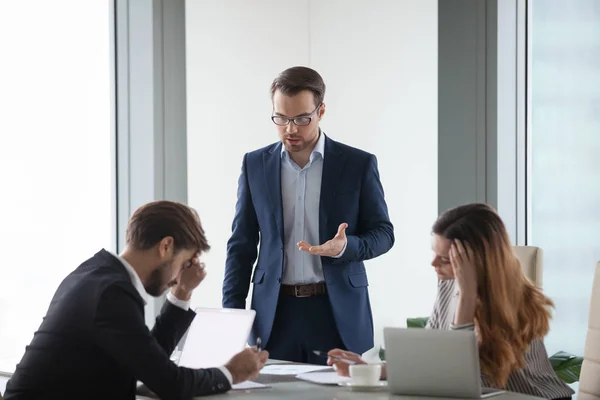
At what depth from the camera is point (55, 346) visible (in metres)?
2.18

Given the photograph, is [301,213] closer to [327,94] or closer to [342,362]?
[342,362]

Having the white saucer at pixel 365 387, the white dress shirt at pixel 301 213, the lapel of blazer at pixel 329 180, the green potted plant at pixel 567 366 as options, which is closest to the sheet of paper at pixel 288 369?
the white saucer at pixel 365 387

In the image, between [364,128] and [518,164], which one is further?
[364,128]

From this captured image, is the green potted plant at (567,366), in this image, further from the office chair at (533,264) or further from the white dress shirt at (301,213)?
the white dress shirt at (301,213)

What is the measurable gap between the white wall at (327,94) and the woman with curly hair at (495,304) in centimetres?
222

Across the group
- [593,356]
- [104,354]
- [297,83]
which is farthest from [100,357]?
[593,356]

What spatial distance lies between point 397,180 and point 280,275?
186 cm

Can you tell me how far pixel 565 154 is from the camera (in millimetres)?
4152

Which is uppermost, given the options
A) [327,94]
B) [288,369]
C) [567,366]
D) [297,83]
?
[327,94]

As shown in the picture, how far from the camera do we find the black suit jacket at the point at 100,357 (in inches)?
84.4

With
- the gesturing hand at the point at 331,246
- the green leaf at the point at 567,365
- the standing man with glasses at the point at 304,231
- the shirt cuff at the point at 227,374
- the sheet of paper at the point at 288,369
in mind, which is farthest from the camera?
the green leaf at the point at 567,365

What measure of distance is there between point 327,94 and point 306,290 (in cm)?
197

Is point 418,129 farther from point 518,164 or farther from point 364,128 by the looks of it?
point 518,164

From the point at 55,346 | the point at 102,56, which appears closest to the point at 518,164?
the point at 102,56
